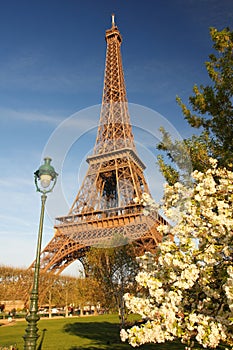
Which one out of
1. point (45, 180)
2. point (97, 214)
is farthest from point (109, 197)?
point (45, 180)

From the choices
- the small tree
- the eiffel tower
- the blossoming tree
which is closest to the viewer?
the blossoming tree

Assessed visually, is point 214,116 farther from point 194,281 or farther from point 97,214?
point 97,214

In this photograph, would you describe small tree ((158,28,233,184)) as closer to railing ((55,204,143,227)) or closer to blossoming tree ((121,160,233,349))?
blossoming tree ((121,160,233,349))

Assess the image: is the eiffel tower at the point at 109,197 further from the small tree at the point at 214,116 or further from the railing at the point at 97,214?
the small tree at the point at 214,116

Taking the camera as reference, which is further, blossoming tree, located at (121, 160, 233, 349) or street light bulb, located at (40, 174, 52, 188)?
street light bulb, located at (40, 174, 52, 188)

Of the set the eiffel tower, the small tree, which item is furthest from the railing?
the small tree

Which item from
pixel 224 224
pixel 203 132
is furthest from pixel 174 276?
pixel 203 132
